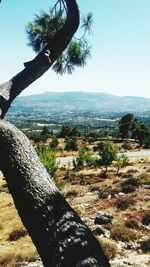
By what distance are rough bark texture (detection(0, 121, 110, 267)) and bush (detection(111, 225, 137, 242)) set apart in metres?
7.15

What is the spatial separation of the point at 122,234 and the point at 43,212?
25.5ft

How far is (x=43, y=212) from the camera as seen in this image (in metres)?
3.39

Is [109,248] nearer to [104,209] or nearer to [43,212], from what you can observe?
[104,209]

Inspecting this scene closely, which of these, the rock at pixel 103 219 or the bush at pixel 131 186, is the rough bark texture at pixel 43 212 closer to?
the rock at pixel 103 219

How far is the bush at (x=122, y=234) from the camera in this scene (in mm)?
10289

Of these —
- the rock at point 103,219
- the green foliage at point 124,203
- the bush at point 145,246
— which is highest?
the bush at point 145,246

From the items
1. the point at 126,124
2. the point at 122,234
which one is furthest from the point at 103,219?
the point at 126,124

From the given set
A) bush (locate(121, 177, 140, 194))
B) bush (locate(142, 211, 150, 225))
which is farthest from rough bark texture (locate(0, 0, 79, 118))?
bush (locate(121, 177, 140, 194))

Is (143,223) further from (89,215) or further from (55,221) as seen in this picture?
(55,221)

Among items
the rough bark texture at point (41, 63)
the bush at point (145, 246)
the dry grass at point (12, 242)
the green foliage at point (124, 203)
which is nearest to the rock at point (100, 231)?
the bush at point (145, 246)

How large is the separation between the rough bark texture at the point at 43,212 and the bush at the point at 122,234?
715 cm

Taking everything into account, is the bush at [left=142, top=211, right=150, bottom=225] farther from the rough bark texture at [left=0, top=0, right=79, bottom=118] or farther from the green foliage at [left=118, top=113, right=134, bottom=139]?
the green foliage at [left=118, top=113, right=134, bottom=139]

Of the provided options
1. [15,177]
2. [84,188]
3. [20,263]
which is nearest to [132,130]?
[84,188]

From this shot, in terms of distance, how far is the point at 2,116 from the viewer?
4918 millimetres
